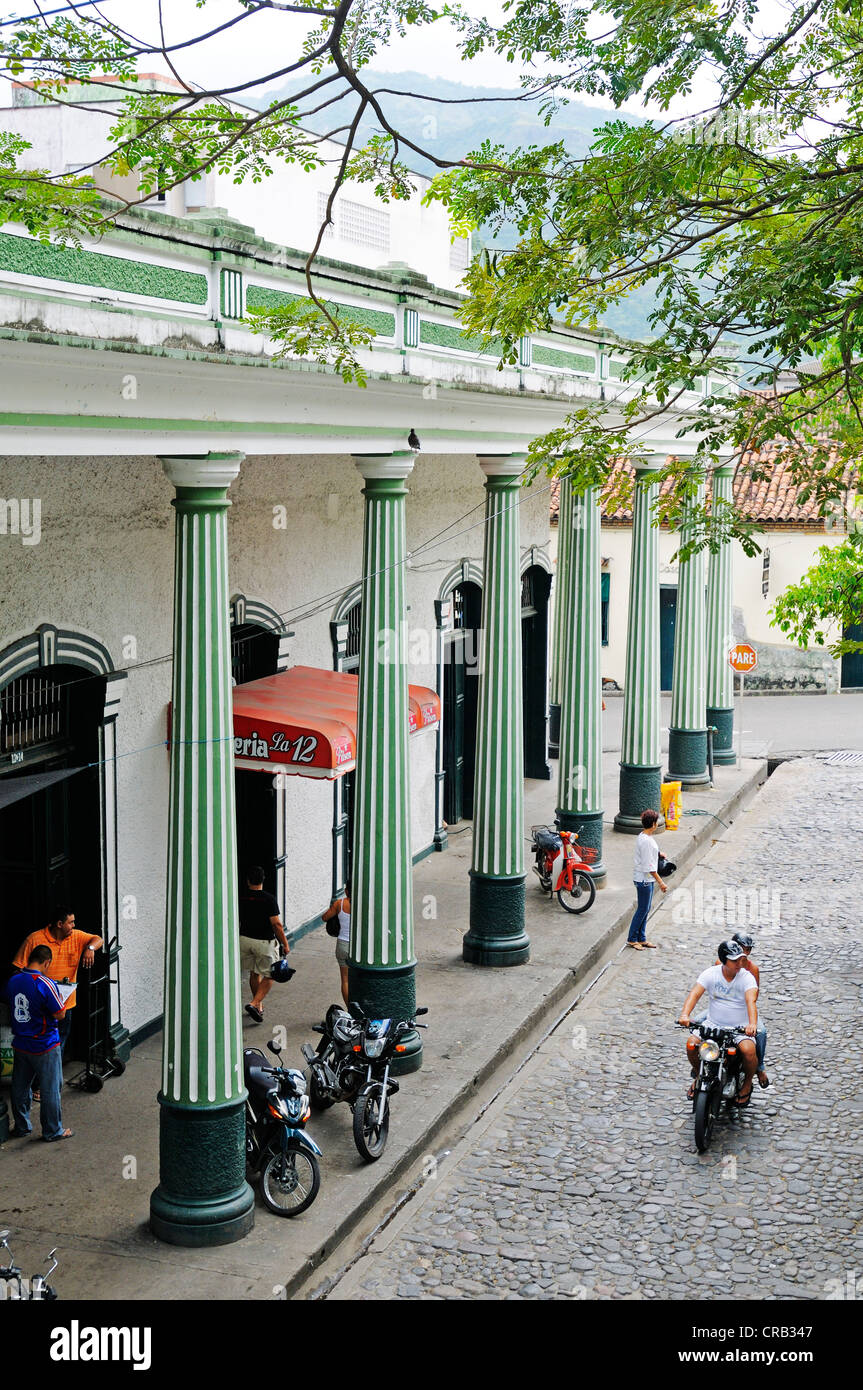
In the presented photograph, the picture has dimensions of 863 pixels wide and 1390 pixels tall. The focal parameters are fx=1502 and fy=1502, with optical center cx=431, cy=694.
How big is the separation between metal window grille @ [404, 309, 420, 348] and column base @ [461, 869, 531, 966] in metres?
4.53

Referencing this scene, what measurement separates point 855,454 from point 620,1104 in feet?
15.1

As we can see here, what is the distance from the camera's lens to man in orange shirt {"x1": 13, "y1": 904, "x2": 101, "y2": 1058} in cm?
900

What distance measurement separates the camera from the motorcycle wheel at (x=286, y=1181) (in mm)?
8141

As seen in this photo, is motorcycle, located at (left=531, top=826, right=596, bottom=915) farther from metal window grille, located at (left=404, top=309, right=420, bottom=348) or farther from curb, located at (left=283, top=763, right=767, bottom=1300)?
metal window grille, located at (left=404, top=309, right=420, bottom=348)

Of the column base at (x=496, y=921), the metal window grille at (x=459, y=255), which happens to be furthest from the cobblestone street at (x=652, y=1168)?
the metal window grille at (x=459, y=255)

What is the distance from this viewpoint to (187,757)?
7.77m

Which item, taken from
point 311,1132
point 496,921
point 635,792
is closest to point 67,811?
point 311,1132

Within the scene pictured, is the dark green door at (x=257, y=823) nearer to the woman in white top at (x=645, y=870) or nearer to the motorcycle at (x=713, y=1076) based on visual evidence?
the woman in white top at (x=645, y=870)

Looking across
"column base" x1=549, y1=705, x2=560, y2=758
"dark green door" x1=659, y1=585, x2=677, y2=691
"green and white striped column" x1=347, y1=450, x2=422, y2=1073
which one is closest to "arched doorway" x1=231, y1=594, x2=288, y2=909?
"green and white striped column" x1=347, y1=450, x2=422, y2=1073

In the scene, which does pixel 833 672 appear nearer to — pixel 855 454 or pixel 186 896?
pixel 855 454

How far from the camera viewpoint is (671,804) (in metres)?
17.3

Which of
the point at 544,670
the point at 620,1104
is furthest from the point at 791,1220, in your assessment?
the point at 544,670

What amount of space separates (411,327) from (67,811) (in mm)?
3967

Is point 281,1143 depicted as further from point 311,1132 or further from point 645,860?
point 645,860
